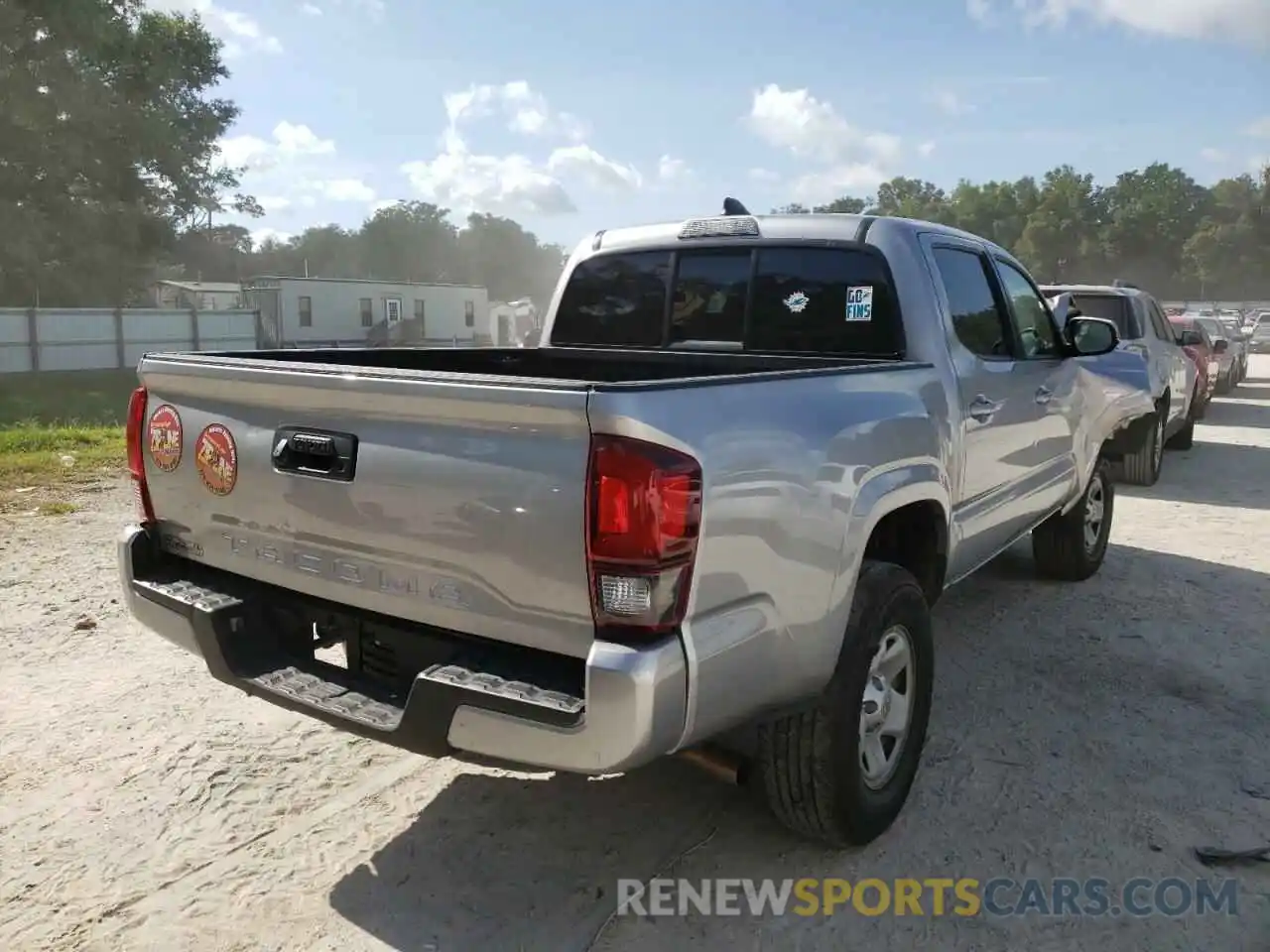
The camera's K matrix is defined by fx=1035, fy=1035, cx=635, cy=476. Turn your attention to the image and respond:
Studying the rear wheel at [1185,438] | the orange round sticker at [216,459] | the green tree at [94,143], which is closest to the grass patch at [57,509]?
the orange round sticker at [216,459]

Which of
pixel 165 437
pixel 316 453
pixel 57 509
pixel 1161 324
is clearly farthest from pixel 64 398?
pixel 316 453

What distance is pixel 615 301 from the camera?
4.78m

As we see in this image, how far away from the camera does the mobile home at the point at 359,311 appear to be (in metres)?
40.8

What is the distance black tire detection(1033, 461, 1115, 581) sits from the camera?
6.12m

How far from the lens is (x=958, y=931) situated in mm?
2842

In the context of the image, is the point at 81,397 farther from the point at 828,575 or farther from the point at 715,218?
the point at 828,575

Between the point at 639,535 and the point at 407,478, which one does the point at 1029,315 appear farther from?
the point at 407,478

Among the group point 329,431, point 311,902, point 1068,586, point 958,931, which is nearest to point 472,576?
point 329,431

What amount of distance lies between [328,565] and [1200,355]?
13857 millimetres

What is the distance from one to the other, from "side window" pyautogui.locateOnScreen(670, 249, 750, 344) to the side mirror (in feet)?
6.70

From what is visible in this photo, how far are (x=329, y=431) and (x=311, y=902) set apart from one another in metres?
1.34

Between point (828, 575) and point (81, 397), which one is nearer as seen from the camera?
point (828, 575)

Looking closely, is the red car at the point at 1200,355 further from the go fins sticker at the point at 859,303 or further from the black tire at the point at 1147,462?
the go fins sticker at the point at 859,303

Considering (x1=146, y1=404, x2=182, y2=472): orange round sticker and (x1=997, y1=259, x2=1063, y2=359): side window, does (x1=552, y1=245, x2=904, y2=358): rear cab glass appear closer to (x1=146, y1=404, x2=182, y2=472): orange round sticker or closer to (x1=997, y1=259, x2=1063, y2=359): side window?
(x1=997, y1=259, x2=1063, y2=359): side window
